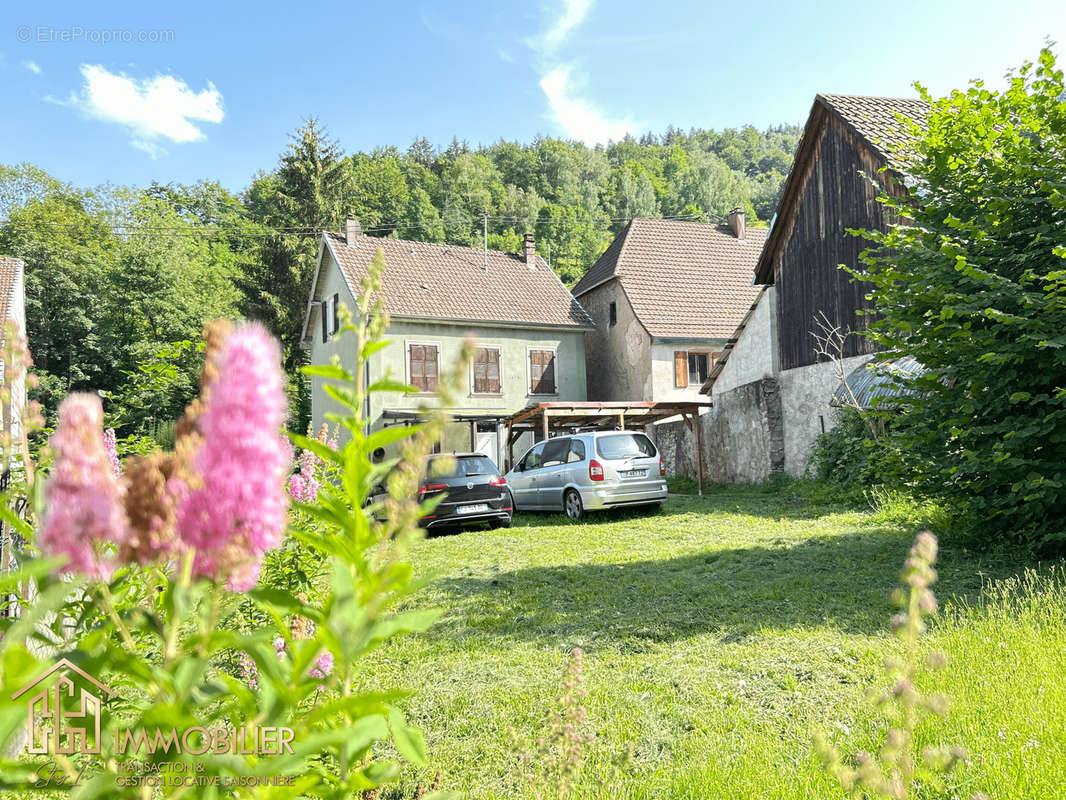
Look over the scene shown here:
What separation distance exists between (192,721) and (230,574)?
0.17m

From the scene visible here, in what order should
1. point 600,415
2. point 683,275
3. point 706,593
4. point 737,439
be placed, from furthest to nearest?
point 683,275
point 600,415
point 737,439
point 706,593

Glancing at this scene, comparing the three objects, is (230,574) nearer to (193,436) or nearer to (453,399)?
(193,436)

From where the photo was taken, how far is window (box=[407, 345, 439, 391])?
1013 inches

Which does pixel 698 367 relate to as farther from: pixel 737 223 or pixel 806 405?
pixel 806 405

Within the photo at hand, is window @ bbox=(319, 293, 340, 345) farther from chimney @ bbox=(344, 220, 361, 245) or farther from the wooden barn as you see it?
the wooden barn

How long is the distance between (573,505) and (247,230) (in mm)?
39910

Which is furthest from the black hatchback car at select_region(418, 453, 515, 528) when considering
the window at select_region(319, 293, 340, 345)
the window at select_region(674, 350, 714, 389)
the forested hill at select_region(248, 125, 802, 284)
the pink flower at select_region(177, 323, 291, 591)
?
the forested hill at select_region(248, 125, 802, 284)

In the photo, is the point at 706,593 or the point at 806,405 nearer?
the point at 706,593

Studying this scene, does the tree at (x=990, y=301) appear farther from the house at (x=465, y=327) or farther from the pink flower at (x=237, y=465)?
the house at (x=465, y=327)

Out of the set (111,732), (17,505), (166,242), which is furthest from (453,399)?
(166,242)

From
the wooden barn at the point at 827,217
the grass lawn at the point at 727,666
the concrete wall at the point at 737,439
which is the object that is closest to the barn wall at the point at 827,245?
the wooden barn at the point at 827,217

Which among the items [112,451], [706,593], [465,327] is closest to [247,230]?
[465,327]

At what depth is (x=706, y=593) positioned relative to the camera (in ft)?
23.8

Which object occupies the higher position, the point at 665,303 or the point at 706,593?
the point at 665,303
